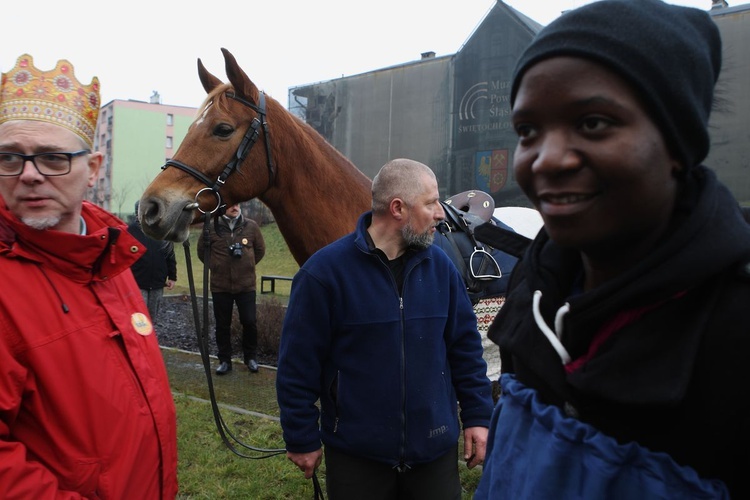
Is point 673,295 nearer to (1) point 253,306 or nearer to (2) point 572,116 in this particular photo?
(2) point 572,116

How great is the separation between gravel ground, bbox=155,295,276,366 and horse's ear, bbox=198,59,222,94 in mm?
4169

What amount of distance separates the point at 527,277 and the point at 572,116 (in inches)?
14.2

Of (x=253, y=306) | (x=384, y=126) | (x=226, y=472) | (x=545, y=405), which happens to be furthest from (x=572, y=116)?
(x=384, y=126)

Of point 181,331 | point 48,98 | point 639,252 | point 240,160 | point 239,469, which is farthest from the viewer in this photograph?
point 181,331

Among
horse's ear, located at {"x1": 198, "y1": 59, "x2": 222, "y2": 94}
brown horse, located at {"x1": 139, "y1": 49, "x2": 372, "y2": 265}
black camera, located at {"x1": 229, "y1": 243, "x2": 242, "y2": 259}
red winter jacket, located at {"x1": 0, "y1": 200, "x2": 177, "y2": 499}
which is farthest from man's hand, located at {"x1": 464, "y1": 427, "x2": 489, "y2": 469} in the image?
black camera, located at {"x1": 229, "y1": 243, "x2": 242, "y2": 259}

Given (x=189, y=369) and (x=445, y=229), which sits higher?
(x=445, y=229)

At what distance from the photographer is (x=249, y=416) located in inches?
199

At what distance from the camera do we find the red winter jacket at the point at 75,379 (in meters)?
1.40

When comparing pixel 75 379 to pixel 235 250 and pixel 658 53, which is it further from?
pixel 235 250

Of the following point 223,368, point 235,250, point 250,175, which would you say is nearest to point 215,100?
point 250,175

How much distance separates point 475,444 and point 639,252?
1.77 meters

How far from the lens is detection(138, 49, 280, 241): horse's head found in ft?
10.7

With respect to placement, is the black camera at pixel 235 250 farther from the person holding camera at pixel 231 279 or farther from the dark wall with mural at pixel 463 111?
the dark wall with mural at pixel 463 111

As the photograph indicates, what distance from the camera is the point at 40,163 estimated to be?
168 centimetres
